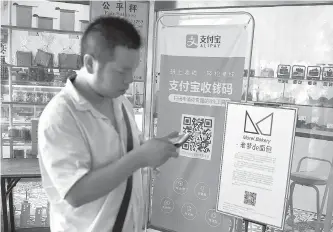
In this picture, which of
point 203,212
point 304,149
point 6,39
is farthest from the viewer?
point 6,39

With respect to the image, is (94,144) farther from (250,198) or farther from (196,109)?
(196,109)

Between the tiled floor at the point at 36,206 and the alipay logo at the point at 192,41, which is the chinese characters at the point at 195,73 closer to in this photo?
the alipay logo at the point at 192,41

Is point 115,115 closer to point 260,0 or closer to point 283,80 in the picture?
point 260,0

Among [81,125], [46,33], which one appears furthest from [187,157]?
[46,33]

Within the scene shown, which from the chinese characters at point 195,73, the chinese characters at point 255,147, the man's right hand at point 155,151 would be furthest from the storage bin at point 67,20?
the man's right hand at point 155,151

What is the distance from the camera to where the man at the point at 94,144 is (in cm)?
95

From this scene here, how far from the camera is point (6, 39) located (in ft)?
9.79

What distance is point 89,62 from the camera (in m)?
1.03

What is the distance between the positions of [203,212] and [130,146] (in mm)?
1422

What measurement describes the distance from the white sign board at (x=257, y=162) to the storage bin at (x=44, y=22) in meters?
1.87

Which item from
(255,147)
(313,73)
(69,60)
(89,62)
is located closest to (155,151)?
(89,62)

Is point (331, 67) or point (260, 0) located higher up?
point (260, 0)

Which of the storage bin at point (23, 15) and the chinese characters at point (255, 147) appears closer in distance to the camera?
the chinese characters at point (255, 147)

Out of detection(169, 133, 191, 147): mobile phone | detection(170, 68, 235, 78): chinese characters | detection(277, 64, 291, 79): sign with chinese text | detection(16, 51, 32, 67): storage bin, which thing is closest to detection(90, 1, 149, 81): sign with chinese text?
detection(170, 68, 235, 78): chinese characters
